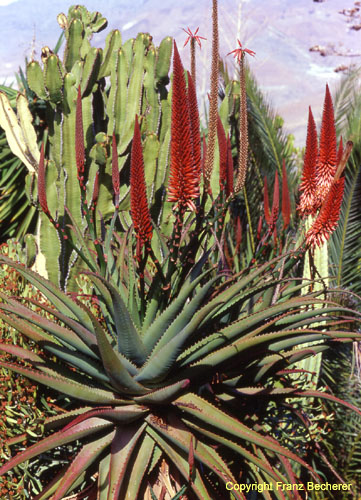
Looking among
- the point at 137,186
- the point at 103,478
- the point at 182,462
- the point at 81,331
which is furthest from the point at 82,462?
the point at 137,186

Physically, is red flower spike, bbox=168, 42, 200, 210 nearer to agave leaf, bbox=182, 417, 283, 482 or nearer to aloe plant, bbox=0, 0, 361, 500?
aloe plant, bbox=0, 0, 361, 500

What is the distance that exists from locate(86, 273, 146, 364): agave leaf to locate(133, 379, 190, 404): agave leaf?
0.17m

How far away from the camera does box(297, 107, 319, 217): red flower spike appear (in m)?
2.64

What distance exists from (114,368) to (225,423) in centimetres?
48

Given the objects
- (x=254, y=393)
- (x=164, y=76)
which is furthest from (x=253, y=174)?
(x=254, y=393)

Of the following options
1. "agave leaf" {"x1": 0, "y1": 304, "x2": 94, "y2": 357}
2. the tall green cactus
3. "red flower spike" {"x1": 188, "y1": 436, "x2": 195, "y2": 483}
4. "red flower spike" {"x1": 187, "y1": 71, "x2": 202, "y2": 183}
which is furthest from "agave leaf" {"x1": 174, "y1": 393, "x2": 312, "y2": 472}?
the tall green cactus

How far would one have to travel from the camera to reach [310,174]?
2736 millimetres

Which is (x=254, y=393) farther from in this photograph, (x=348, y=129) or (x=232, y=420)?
(x=348, y=129)

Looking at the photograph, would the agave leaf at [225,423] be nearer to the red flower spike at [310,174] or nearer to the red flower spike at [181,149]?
the red flower spike at [181,149]

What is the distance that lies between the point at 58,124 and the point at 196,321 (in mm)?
3147

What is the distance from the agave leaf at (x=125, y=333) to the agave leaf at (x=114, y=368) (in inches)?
3.4

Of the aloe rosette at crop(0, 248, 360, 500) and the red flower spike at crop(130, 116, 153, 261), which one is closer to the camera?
the red flower spike at crop(130, 116, 153, 261)

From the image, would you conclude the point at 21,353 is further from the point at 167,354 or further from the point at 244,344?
the point at 244,344

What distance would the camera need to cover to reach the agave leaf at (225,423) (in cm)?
230
